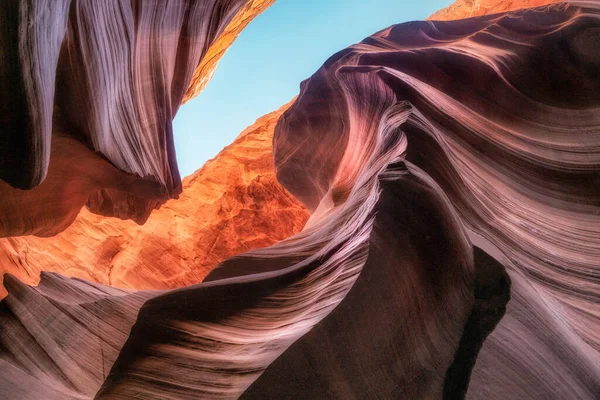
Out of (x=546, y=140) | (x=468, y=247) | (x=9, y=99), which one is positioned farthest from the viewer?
(x=546, y=140)

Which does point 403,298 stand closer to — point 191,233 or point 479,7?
point 191,233

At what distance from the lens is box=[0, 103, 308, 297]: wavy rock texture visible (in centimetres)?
963

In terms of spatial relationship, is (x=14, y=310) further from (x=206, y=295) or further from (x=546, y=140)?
(x=546, y=140)

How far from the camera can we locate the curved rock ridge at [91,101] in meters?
2.09

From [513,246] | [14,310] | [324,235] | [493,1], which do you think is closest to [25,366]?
[14,310]

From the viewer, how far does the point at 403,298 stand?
2.08m

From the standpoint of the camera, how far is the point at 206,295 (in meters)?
2.63

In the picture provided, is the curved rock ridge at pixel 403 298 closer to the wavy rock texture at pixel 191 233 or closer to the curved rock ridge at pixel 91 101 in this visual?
the curved rock ridge at pixel 91 101

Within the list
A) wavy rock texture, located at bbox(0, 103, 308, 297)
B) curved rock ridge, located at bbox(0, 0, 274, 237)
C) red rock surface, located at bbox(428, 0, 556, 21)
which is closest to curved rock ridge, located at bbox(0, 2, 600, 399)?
curved rock ridge, located at bbox(0, 0, 274, 237)

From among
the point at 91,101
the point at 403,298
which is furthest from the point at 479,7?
the point at 403,298

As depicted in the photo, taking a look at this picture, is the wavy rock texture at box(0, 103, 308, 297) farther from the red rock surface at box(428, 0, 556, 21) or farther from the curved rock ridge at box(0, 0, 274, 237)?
the red rock surface at box(428, 0, 556, 21)

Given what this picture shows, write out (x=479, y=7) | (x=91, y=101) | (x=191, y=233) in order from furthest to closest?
(x=479, y=7), (x=191, y=233), (x=91, y=101)

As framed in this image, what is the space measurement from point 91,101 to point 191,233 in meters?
7.32

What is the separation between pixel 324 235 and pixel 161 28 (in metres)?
3.30
